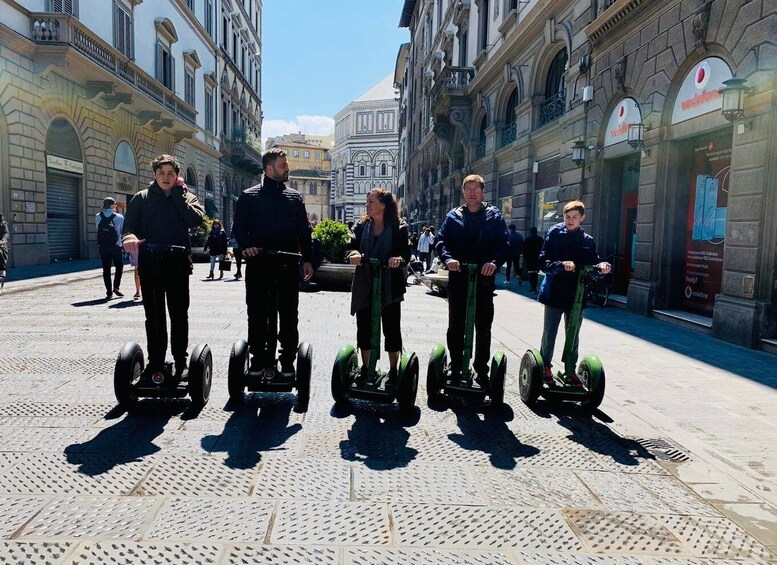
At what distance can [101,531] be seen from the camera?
259 centimetres

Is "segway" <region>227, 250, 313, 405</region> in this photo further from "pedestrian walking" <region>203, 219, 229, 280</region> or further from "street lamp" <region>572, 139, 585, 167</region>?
"pedestrian walking" <region>203, 219, 229, 280</region>

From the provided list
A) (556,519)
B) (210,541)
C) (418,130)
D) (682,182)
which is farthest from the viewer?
(418,130)

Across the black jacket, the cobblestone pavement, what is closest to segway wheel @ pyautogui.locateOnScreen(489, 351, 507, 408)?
the cobblestone pavement

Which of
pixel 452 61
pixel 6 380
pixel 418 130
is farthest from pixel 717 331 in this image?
pixel 418 130

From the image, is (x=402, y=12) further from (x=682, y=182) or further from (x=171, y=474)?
(x=171, y=474)

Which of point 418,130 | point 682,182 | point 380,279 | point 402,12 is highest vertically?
point 402,12

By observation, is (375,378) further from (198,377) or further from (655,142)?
(655,142)

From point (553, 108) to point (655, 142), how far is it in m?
5.99

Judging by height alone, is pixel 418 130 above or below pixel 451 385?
above

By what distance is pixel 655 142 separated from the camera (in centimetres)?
1027

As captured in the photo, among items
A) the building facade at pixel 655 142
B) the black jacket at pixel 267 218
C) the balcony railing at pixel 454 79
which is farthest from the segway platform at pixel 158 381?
the balcony railing at pixel 454 79

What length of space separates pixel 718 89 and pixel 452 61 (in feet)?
71.0

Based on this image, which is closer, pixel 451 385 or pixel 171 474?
pixel 171 474

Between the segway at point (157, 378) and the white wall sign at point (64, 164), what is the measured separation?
1567 cm
